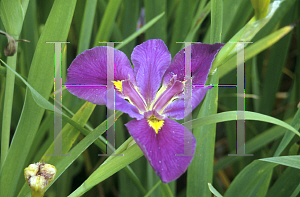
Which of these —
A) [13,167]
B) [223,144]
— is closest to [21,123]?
[13,167]

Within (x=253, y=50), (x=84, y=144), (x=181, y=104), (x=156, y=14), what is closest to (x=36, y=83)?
(x=84, y=144)

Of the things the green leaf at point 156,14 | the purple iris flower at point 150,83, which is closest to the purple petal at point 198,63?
the purple iris flower at point 150,83

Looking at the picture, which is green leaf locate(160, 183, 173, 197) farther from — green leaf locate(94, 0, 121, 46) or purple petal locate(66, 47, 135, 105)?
green leaf locate(94, 0, 121, 46)

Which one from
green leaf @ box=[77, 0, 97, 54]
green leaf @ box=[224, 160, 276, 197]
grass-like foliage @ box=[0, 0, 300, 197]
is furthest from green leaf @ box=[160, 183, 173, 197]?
green leaf @ box=[77, 0, 97, 54]

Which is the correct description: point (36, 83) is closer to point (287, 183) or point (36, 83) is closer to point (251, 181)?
point (251, 181)

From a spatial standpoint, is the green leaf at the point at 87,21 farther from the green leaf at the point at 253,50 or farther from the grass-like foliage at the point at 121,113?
the green leaf at the point at 253,50

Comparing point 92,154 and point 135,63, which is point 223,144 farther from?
point 135,63
